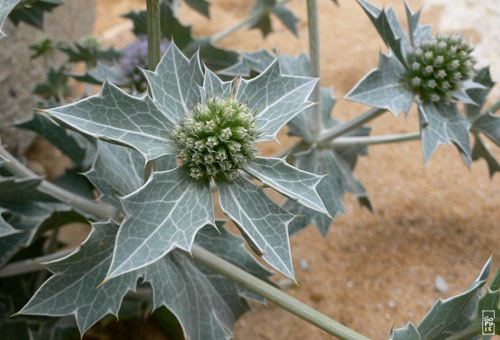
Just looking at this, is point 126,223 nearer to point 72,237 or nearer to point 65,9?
point 72,237

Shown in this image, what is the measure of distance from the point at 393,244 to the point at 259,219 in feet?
3.40

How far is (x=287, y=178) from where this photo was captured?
3.12ft

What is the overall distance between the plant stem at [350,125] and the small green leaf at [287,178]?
0.47 metres

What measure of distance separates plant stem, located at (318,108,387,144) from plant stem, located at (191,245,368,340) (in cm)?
59

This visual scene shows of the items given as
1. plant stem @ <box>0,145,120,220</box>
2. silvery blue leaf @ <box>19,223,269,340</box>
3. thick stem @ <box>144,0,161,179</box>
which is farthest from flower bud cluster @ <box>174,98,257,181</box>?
plant stem @ <box>0,145,120,220</box>

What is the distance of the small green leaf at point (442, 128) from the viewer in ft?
4.03

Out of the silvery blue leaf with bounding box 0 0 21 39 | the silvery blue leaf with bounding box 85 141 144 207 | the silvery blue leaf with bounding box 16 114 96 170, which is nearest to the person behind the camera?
the silvery blue leaf with bounding box 0 0 21 39

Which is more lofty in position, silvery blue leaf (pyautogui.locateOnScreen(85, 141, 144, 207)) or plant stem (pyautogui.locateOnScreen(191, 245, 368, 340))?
silvery blue leaf (pyautogui.locateOnScreen(85, 141, 144, 207))

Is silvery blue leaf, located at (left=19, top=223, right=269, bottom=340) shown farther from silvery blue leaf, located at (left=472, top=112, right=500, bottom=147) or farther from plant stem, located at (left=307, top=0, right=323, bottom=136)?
silvery blue leaf, located at (left=472, top=112, right=500, bottom=147)

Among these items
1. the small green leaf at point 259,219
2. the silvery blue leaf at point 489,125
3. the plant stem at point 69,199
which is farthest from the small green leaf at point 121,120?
the silvery blue leaf at point 489,125

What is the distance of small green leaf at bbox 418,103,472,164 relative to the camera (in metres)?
1.23

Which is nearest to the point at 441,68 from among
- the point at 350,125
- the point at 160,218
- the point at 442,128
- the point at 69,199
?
the point at 442,128

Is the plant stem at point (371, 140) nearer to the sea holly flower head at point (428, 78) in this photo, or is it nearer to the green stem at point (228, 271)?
the sea holly flower head at point (428, 78)

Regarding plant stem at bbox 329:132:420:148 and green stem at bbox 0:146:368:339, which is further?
plant stem at bbox 329:132:420:148
